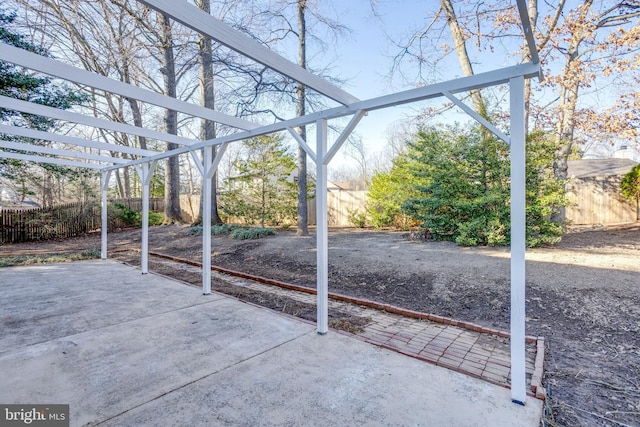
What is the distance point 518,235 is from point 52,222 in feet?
45.4

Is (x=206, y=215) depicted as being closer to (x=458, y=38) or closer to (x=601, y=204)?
(x=458, y=38)

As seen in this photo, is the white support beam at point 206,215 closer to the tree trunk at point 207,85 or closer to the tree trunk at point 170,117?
the tree trunk at point 207,85

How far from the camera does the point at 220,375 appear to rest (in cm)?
241

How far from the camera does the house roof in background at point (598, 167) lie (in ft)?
45.5

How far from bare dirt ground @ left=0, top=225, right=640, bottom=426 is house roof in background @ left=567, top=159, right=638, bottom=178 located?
7.09 meters

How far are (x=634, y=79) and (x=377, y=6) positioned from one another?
7099 millimetres

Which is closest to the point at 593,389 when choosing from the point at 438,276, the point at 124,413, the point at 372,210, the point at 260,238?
the point at 438,276

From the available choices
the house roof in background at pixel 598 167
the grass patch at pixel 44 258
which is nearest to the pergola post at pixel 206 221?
the grass patch at pixel 44 258

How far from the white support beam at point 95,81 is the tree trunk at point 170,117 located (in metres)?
6.98

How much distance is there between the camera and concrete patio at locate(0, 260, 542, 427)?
77.0 inches

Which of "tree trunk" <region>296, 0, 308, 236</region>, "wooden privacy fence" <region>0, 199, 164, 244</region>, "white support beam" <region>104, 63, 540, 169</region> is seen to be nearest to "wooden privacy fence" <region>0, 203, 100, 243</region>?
"wooden privacy fence" <region>0, 199, 164, 244</region>

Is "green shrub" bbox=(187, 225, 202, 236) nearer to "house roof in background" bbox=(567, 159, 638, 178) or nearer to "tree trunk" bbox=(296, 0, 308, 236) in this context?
"tree trunk" bbox=(296, 0, 308, 236)

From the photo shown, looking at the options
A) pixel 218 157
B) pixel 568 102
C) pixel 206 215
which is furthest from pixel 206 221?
pixel 568 102

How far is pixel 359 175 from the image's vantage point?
31.4 m
